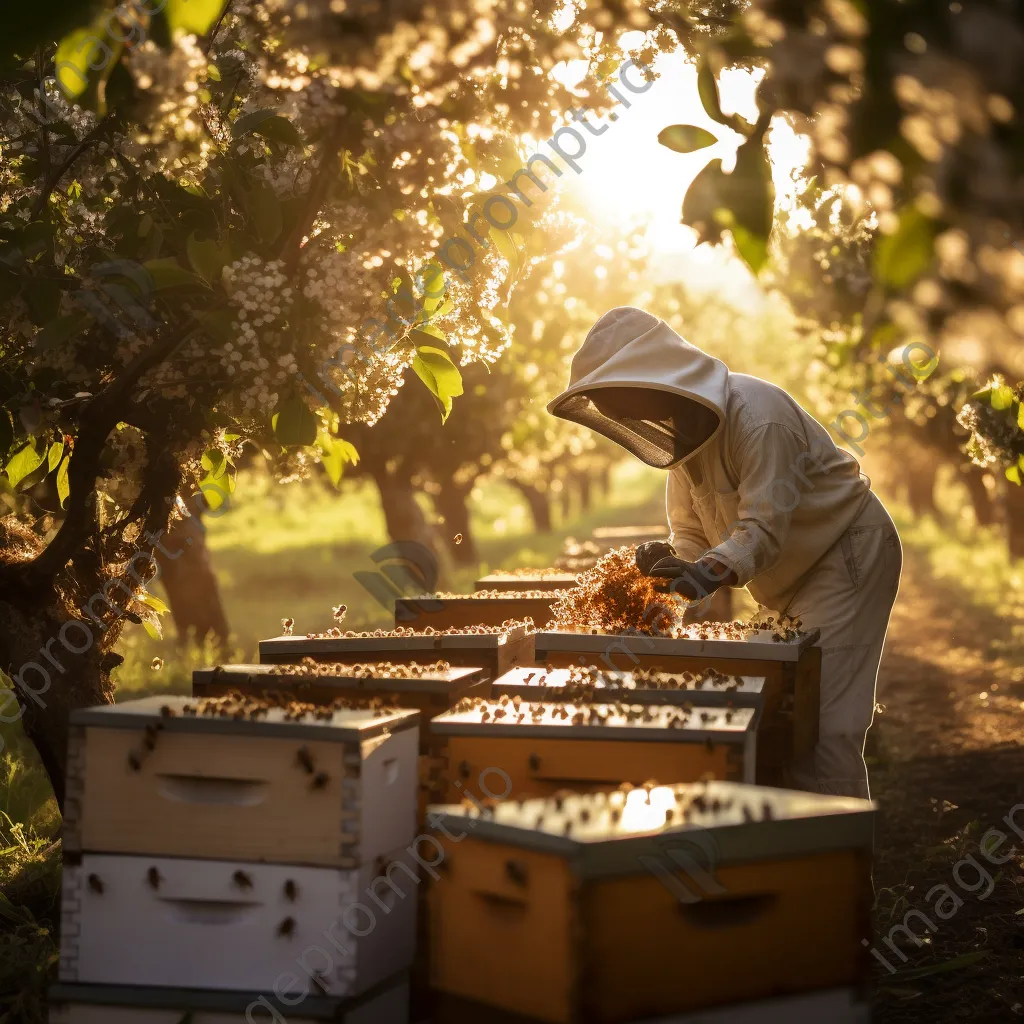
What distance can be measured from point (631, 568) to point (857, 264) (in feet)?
29.4

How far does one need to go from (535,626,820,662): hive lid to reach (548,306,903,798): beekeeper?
37cm

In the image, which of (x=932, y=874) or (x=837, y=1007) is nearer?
(x=837, y=1007)

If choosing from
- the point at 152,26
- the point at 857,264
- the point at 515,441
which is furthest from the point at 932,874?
the point at 515,441

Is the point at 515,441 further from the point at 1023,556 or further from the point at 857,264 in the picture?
the point at 1023,556

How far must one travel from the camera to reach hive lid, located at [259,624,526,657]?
3.98m

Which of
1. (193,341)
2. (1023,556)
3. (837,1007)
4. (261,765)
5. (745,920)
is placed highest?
(193,341)

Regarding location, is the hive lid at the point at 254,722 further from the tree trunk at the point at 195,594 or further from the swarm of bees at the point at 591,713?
the tree trunk at the point at 195,594

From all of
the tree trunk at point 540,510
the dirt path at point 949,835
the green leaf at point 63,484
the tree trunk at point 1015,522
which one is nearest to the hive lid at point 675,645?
the dirt path at point 949,835

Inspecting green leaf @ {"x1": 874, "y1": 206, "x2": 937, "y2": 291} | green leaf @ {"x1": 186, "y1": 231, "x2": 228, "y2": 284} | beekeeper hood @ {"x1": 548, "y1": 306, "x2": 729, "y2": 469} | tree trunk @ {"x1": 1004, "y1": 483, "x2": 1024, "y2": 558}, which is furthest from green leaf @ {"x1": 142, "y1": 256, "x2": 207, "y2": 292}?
tree trunk @ {"x1": 1004, "y1": 483, "x2": 1024, "y2": 558}

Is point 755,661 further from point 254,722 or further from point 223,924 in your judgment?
point 223,924

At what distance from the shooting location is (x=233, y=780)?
2.85m

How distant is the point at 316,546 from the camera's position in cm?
4041

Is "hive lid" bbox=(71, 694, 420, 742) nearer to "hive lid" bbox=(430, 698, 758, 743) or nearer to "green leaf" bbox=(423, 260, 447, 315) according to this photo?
"hive lid" bbox=(430, 698, 758, 743)

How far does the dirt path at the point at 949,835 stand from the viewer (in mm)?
3826
